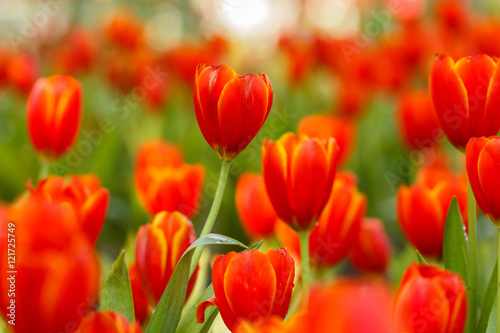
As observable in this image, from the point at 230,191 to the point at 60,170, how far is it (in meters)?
0.45

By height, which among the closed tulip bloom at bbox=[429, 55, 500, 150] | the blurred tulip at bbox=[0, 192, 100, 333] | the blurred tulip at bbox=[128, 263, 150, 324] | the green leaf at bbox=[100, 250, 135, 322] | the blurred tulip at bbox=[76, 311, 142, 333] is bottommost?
the blurred tulip at bbox=[128, 263, 150, 324]

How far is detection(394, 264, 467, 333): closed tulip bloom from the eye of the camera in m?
0.45

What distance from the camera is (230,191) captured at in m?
1.67

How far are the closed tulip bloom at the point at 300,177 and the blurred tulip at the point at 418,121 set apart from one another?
91 cm

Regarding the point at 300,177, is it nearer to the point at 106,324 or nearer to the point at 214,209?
the point at 214,209

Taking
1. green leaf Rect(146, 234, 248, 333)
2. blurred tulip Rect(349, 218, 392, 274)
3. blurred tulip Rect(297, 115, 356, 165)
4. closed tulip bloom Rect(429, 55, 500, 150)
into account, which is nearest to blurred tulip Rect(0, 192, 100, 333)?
green leaf Rect(146, 234, 248, 333)

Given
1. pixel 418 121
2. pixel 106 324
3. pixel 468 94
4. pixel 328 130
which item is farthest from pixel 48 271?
pixel 418 121

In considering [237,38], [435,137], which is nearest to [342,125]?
[435,137]

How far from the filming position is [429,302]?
0.45 metres

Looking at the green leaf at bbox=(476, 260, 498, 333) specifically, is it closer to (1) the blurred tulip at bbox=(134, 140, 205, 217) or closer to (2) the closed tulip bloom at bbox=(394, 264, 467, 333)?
(2) the closed tulip bloom at bbox=(394, 264, 467, 333)

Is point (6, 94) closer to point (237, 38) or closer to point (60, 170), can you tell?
point (60, 170)

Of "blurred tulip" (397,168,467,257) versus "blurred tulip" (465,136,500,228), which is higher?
"blurred tulip" (465,136,500,228)

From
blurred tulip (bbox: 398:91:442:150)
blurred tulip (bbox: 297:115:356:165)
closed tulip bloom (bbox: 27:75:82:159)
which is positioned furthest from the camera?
blurred tulip (bbox: 398:91:442:150)

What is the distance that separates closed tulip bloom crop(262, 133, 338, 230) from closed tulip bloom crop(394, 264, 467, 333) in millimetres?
146
